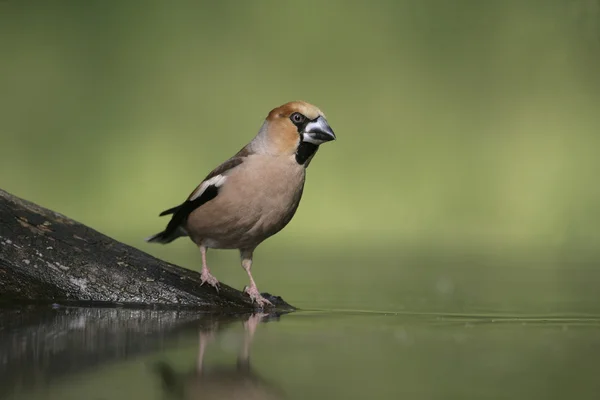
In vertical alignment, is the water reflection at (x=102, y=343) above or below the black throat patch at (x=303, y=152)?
below

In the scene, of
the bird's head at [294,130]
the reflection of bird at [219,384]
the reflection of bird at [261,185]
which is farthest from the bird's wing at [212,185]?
the reflection of bird at [219,384]

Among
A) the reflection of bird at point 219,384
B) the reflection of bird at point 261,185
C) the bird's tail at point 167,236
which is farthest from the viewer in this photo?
the bird's tail at point 167,236

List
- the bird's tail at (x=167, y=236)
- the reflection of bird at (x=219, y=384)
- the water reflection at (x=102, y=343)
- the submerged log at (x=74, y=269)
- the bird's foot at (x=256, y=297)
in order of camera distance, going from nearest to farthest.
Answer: the reflection of bird at (x=219, y=384) → the water reflection at (x=102, y=343) → the submerged log at (x=74, y=269) → the bird's foot at (x=256, y=297) → the bird's tail at (x=167, y=236)

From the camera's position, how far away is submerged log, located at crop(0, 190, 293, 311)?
3.70m

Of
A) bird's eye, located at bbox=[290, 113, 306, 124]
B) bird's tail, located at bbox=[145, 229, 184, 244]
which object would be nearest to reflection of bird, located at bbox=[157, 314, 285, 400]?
bird's eye, located at bbox=[290, 113, 306, 124]

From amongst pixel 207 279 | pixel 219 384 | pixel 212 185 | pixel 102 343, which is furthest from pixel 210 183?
pixel 219 384

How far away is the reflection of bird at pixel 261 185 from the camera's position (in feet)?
13.0

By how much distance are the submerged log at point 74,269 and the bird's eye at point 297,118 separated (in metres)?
0.85

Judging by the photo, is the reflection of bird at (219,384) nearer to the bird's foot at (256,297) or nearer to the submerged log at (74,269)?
the submerged log at (74,269)

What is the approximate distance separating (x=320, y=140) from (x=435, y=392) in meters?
2.00

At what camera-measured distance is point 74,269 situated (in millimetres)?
3748

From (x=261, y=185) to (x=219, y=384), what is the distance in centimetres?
183

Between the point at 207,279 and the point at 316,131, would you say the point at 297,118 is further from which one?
the point at 207,279

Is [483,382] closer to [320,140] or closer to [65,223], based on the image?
[320,140]
